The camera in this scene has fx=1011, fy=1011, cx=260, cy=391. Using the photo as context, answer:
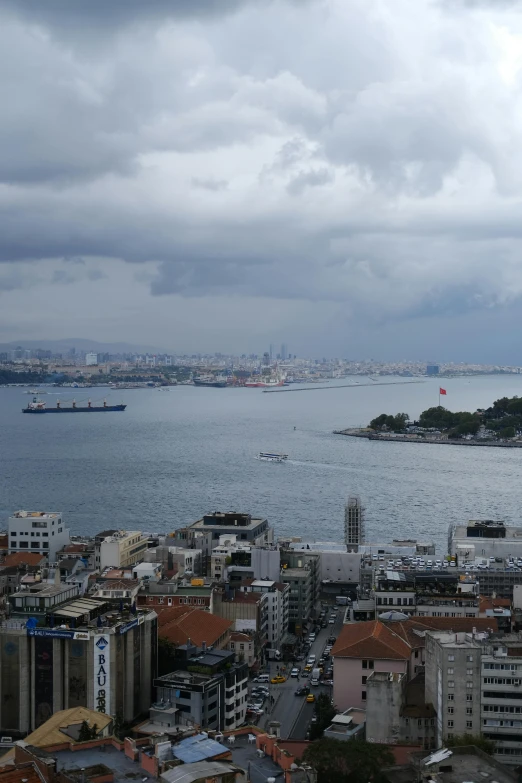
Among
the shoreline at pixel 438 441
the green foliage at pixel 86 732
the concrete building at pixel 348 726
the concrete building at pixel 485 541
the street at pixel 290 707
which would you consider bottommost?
the street at pixel 290 707

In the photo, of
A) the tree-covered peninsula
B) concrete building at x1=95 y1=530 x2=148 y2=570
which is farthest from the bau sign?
the tree-covered peninsula

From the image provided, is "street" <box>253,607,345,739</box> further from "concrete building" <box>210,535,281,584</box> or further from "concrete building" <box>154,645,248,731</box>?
"concrete building" <box>210,535,281,584</box>

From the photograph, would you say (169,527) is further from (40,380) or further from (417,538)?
(40,380)

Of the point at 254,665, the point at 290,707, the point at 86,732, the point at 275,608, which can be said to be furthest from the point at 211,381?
the point at 86,732

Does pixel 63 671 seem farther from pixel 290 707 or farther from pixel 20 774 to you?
pixel 20 774

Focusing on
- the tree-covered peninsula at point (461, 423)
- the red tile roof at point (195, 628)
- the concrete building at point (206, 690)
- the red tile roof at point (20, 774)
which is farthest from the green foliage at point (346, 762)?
the tree-covered peninsula at point (461, 423)

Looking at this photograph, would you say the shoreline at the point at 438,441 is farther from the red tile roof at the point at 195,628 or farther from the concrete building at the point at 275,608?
the red tile roof at the point at 195,628
